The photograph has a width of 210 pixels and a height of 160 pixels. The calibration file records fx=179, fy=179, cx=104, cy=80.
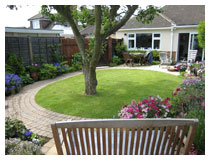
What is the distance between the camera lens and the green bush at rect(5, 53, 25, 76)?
26.3ft

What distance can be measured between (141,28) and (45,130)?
43.7 ft

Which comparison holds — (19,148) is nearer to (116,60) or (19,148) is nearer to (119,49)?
(116,60)

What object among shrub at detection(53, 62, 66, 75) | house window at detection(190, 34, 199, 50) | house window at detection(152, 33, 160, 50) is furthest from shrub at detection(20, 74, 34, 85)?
house window at detection(190, 34, 199, 50)

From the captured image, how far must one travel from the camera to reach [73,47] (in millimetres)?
12516

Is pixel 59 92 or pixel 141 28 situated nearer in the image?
pixel 59 92

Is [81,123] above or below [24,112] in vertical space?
above

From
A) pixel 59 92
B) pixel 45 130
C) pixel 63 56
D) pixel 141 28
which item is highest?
pixel 141 28

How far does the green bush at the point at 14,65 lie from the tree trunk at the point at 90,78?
3.92 meters

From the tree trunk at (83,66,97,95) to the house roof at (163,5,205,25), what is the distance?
34.7ft

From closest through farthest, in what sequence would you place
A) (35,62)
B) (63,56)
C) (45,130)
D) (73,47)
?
(45,130)
(35,62)
(63,56)
(73,47)

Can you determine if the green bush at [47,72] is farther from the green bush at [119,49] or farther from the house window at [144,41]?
the house window at [144,41]

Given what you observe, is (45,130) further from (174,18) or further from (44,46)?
(174,18)

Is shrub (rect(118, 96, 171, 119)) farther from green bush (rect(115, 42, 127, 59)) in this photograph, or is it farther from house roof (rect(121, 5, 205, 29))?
house roof (rect(121, 5, 205, 29))
